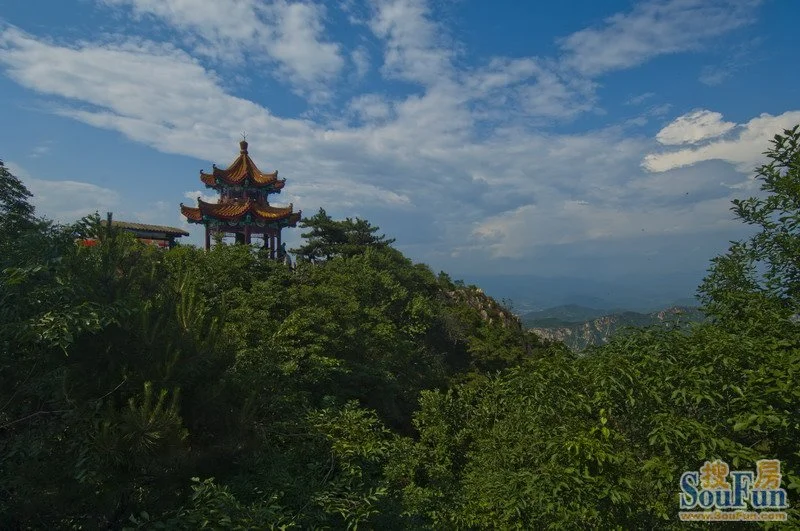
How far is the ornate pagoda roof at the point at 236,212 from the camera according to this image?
24500 millimetres

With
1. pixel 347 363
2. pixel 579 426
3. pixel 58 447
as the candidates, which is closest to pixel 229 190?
pixel 347 363

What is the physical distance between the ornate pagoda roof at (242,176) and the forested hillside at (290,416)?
18723mm

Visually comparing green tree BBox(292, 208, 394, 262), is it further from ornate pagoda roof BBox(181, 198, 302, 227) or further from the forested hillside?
the forested hillside

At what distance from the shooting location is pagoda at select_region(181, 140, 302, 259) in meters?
24.9

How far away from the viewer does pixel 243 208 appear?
24.8m

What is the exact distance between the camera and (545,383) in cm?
551

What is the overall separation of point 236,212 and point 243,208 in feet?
1.56

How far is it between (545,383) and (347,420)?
3.47 m

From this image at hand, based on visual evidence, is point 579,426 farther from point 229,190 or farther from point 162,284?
point 229,190

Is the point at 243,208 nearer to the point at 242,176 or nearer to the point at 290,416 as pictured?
the point at 242,176

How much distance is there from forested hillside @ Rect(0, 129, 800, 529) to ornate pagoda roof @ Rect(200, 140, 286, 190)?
61.4ft

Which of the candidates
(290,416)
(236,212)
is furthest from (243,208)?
(290,416)

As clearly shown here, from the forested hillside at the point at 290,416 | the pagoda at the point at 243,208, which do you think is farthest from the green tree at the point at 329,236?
the forested hillside at the point at 290,416

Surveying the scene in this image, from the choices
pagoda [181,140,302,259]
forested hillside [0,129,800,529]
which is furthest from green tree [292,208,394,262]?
forested hillside [0,129,800,529]
